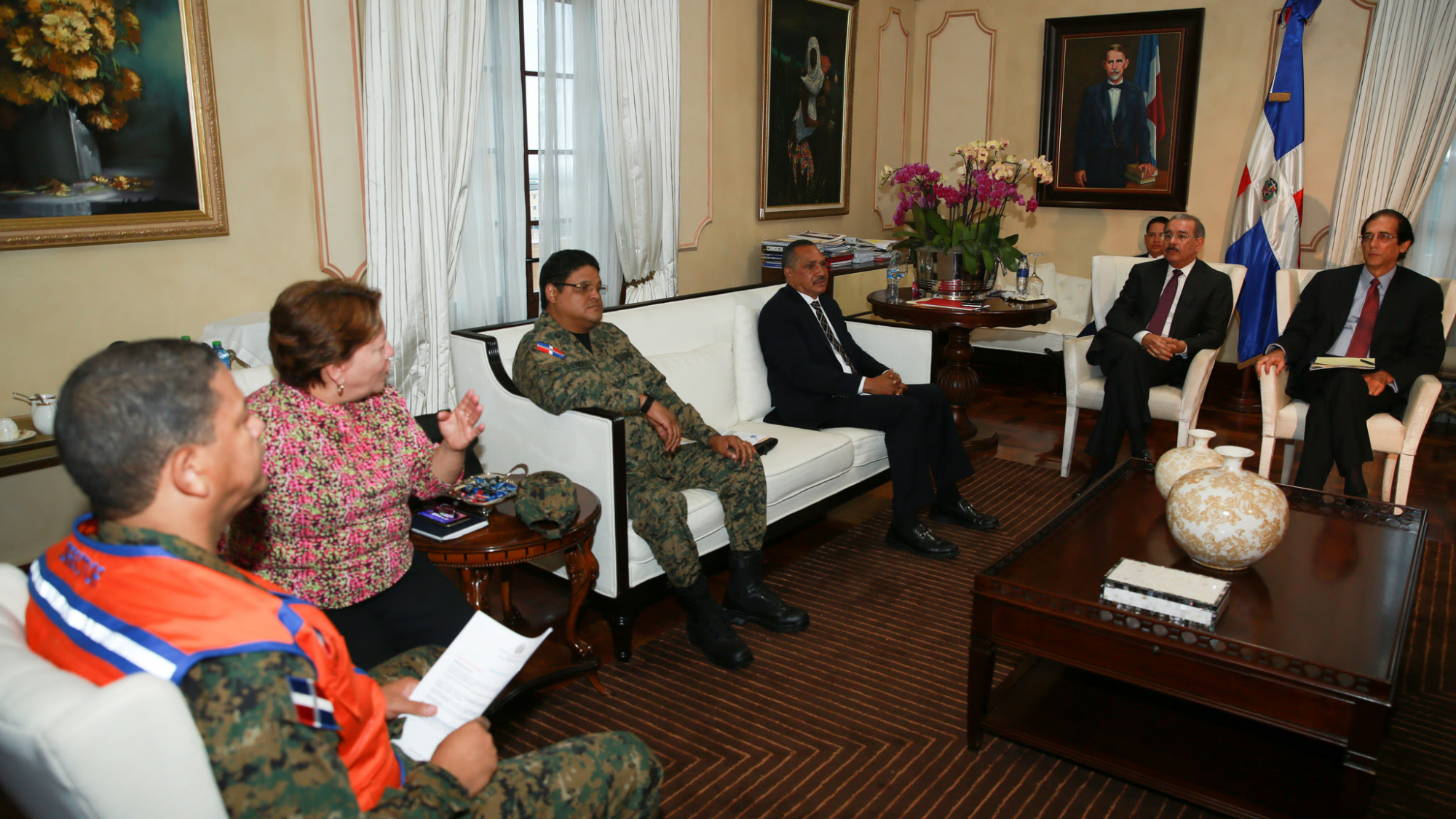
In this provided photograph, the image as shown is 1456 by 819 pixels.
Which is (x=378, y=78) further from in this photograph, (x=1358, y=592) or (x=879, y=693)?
(x=1358, y=592)

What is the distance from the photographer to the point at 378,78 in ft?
10.9

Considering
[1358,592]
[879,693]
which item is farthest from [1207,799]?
[879,693]

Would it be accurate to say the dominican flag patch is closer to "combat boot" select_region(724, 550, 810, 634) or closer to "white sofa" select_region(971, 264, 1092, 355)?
"combat boot" select_region(724, 550, 810, 634)

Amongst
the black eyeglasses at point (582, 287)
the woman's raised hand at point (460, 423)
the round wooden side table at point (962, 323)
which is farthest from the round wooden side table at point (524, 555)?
the round wooden side table at point (962, 323)

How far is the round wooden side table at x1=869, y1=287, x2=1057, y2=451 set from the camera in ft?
15.0

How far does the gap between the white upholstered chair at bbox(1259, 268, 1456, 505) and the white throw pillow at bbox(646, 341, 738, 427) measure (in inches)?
89.5

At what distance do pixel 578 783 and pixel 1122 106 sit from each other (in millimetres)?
5913

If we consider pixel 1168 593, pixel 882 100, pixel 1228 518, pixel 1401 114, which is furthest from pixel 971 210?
pixel 1168 593

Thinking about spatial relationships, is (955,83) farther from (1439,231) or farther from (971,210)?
(1439,231)

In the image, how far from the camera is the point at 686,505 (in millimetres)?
2807

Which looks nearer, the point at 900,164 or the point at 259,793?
the point at 259,793

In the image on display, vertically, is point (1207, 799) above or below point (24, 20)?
below

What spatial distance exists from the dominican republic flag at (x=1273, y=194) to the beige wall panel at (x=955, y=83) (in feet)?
5.79

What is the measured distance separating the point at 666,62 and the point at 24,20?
8.77 feet
